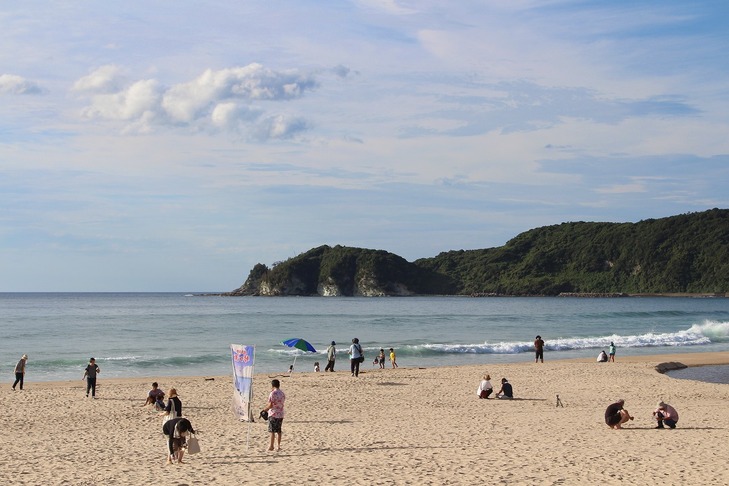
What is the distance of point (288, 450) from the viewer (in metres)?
14.2

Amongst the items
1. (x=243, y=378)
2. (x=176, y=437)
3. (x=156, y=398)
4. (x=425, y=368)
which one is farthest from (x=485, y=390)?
(x=176, y=437)

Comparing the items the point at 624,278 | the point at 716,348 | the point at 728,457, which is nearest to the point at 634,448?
the point at 728,457

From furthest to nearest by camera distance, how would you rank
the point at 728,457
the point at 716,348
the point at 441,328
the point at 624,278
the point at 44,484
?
the point at 624,278
the point at 441,328
the point at 716,348
the point at 728,457
the point at 44,484

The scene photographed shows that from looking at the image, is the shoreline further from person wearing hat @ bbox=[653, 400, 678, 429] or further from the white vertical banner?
person wearing hat @ bbox=[653, 400, 678, 429]

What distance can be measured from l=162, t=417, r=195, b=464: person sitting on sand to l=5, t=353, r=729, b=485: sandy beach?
238mm

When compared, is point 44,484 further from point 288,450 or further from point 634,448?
point 634,448

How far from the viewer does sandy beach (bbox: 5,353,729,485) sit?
12.1 meters

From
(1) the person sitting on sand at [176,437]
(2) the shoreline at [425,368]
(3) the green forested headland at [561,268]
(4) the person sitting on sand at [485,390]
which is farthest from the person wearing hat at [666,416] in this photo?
(3) the green forested headland at [561,268]

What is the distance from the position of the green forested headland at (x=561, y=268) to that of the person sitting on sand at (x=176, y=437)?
489 feet

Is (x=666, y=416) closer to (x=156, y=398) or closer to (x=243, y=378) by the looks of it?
(x=243, y=378)

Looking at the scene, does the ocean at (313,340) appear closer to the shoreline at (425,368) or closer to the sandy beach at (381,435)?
the shoreline at (425,368)

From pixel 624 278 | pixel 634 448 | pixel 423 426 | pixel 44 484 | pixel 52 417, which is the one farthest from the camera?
pixel 624 278

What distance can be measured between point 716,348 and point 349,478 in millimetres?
40906

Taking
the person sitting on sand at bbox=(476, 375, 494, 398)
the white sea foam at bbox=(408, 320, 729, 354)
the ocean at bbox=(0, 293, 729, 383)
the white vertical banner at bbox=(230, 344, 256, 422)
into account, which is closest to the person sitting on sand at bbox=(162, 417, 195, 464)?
the white vertical banner at bbox=(230, 344, 256, 422)
